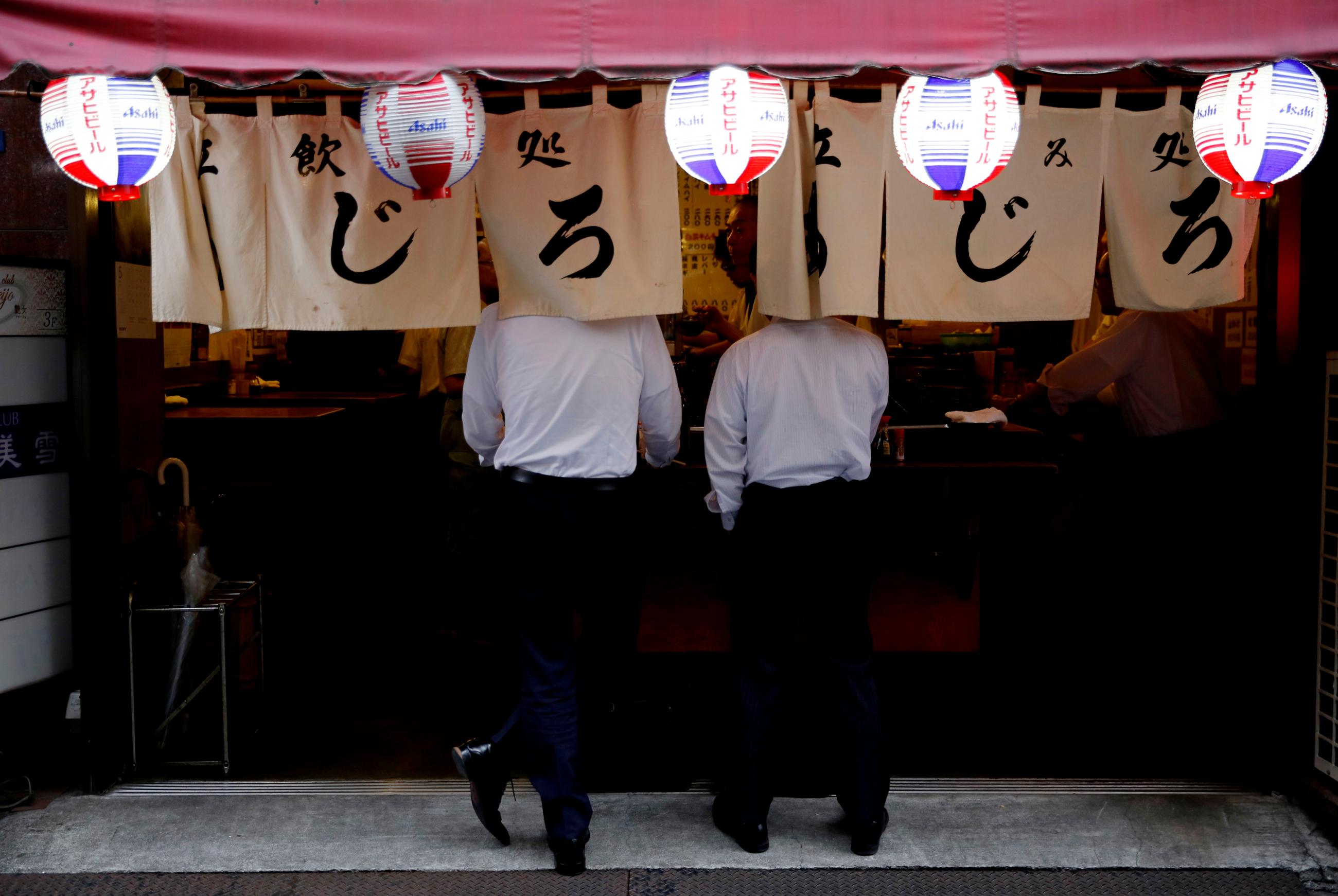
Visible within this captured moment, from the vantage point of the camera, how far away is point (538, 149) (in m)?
4.98

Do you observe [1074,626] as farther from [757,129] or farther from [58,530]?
[58,530]

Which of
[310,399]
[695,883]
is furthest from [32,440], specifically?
[310,399]

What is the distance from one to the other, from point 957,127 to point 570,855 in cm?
347

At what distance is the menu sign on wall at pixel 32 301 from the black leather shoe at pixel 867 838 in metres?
4.56

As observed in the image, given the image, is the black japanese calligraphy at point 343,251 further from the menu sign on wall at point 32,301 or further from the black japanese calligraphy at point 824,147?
the black japanese calligraphy at point 824,147

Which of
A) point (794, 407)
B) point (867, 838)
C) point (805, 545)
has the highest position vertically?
point (794, 407)

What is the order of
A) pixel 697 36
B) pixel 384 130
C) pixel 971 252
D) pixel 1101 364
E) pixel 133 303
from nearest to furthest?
pixel 697 36 → pixel 384 130 → pixel 971 252 → pixel 133 303 → pixel 1101 364

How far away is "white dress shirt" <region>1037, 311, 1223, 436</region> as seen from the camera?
7.40 metres

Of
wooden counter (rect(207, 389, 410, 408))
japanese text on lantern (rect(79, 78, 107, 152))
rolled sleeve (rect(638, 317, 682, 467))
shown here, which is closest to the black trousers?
rolled sleeve (rect(638, 317, 682, 467))

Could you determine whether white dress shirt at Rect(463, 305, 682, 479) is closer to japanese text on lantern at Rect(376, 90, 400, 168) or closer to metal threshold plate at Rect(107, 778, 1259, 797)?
japanese text on lantern at Rect(376, 90, 400, 168)

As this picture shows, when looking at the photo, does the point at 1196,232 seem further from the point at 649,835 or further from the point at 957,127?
the point at 649,835

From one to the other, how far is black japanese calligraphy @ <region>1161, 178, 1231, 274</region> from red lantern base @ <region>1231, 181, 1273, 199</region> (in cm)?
56

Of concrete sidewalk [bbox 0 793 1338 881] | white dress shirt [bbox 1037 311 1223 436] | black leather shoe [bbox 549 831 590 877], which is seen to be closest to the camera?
black leather shoe [bbox 549 831 590 877]

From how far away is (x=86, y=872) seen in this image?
15.7 feet
